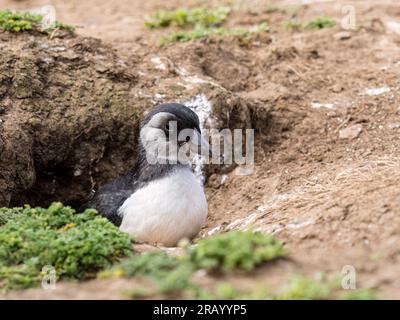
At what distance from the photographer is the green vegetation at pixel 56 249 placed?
18.6ft

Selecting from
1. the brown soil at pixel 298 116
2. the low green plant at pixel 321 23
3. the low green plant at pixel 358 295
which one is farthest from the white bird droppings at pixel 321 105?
the low green plant at pixel 358 295

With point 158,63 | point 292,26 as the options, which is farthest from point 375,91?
point 158,63

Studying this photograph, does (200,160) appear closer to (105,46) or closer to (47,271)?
(105,46)

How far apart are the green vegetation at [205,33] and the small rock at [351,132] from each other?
243 cm

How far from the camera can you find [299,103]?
9539 millimetres

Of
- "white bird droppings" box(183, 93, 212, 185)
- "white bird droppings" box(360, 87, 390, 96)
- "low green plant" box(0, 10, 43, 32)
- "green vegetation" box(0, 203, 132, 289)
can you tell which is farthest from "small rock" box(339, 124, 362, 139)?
"low green plant" box(0, 10, 43, 32)

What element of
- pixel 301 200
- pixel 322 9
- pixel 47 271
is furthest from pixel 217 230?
pixel 322 9

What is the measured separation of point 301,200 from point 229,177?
6.30ft

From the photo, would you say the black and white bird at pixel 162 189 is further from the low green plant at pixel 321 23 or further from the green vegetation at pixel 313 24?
the low green plant at pixel 321 23

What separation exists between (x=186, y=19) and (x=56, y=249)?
20.7ft

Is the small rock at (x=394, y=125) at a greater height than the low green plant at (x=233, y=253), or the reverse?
the small rock at (x=394, y=125)

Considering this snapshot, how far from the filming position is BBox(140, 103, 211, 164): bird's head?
7.79 metres

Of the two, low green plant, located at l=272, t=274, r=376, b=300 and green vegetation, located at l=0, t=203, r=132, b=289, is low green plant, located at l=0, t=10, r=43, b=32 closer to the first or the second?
green vegetation, located at l=0, t=203, r=132, b=289
